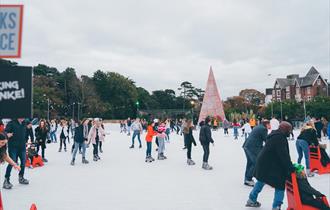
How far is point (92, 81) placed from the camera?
236 ft

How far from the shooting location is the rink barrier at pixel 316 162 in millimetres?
7996

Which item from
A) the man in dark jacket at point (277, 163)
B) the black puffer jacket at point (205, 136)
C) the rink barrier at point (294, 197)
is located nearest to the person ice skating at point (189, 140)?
the black puffer jacket at point (205, 136)

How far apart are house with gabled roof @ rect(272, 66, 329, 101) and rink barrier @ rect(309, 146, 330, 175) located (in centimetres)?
5487

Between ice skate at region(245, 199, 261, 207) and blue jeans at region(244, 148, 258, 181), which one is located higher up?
blue jeans at region(244, 148, 258, 181)

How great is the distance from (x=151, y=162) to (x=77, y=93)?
59103mm

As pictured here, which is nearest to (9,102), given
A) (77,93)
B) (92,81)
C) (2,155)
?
(2,155)

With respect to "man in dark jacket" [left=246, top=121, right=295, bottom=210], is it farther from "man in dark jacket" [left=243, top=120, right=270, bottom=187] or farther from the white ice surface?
"man in dark jacket" [left=243, top=120, right=270, bottom=187]

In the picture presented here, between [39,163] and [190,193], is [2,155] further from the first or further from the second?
[39,163]

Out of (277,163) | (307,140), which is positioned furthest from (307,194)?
(307,140)

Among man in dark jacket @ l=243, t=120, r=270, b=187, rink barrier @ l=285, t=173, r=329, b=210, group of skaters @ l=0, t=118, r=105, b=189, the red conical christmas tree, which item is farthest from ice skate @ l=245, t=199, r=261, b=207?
the red conical christmas tree

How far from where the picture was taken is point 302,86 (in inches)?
2635

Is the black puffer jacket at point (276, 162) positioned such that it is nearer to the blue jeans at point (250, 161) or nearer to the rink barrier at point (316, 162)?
the blue jeans at point (250, 161)

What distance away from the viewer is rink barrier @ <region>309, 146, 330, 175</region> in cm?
800

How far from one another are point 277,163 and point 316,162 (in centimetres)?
413
